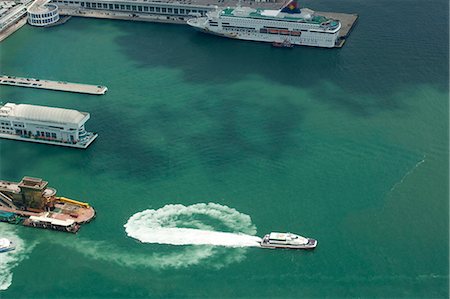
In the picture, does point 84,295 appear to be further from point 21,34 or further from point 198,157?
point 21,34

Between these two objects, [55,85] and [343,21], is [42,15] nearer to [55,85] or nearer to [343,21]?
[55,85]

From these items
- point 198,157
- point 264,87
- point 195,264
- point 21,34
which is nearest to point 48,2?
point 21,34

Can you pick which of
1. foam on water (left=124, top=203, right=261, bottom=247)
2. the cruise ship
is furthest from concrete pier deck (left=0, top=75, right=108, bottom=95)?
foam on water (left=124, top=203, right=261, bottom=247)

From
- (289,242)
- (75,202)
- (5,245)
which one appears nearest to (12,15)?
(75,202)

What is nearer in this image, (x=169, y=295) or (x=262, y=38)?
(x=169, y=295)

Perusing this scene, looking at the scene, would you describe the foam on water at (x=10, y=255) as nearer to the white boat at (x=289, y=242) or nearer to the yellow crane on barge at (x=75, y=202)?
the yellow crane on barge at (x=75, y=202)

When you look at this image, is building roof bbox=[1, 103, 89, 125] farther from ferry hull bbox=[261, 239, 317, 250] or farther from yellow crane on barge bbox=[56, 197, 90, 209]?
ferry hull bbox=[261, 239, 317, 250]
